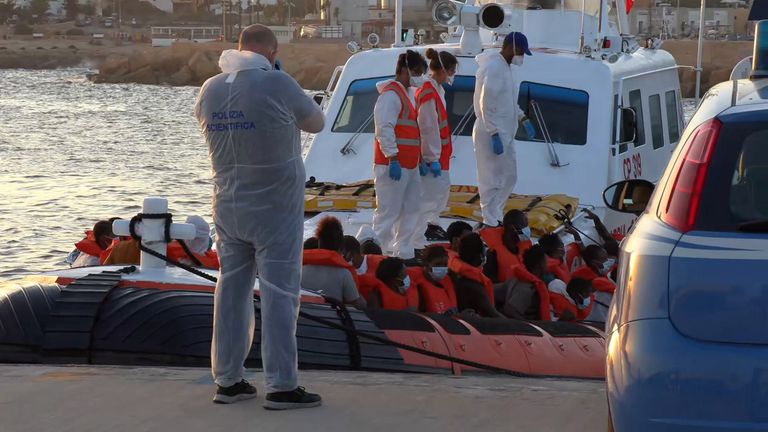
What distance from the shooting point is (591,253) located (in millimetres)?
10305

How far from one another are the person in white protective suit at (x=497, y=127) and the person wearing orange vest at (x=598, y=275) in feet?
3.36

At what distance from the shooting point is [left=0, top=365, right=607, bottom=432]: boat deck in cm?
564

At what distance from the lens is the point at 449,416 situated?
5770 mm

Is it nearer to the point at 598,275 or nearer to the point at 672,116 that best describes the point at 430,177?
the point at 598,275

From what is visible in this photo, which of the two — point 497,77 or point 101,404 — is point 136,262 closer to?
point 101,404

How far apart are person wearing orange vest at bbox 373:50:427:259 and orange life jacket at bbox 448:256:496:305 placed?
5.36ft

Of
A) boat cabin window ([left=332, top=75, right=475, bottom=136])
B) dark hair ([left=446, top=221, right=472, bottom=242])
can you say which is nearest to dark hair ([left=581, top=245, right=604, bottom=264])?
dark hair ([left=446, top=221, right=472, bottom=242])

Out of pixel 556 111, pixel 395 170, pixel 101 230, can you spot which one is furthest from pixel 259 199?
pixel 556 111

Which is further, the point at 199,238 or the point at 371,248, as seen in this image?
the point at 371,248

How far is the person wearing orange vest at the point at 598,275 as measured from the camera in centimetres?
980

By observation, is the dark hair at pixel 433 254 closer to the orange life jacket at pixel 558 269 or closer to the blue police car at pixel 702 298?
the orange life jacket at pixel 558 269

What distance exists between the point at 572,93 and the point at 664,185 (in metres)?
8.14

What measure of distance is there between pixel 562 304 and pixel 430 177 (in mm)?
2050

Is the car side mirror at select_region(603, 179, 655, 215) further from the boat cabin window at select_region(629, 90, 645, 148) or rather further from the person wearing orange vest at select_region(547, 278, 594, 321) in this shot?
the boat cabin window at select_region(629, 90, 645, 148)
